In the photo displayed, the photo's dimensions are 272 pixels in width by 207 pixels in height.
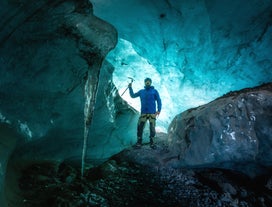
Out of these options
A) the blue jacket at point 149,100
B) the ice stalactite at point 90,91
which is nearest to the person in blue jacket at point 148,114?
the blue jacket at point 149,100

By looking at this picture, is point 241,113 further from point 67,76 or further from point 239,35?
point 67,76

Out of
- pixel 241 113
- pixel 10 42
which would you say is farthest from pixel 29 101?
pixel 241 113

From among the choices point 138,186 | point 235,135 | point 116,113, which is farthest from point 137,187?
point 116,113

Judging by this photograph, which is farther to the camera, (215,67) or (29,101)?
(215,67)

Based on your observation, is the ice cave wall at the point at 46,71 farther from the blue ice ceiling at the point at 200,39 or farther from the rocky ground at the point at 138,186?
the blue ice ceiling at the point at 200,39

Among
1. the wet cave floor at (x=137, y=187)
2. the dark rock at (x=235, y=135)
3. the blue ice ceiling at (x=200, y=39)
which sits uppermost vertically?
the blue ice ceiling at (x=200, y=39)

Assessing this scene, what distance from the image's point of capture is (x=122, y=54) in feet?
31.1

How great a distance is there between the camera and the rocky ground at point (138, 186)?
3889 millimetres

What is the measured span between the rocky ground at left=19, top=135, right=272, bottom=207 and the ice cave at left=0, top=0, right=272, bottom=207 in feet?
0.08

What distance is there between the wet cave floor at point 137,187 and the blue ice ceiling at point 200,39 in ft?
11.5

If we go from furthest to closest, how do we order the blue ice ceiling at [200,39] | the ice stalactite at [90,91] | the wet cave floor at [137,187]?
the blue ice ceiling at [200,39] → the ice stalactite at [90,91] → the wet cave floor at [137,187]

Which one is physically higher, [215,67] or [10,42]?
[215,67]

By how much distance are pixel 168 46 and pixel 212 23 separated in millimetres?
1645

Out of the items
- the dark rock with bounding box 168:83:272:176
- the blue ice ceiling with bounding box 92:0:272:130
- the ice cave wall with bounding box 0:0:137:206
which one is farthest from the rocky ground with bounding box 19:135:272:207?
the blue ice ceiling with bounding box 92:0:272:130
